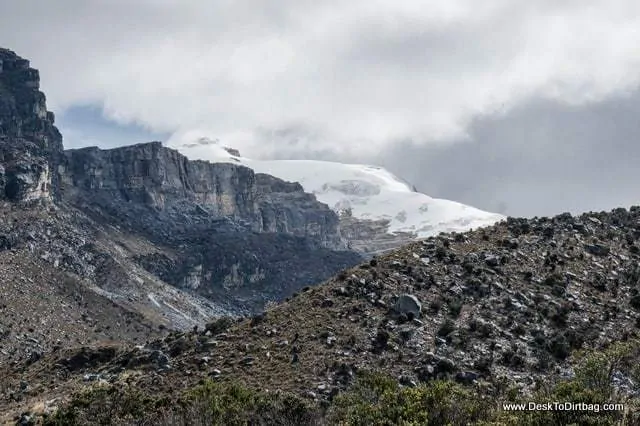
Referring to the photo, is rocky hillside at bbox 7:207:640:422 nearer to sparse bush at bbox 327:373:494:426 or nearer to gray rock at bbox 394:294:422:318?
gray rock at bbox 394:294:422:318

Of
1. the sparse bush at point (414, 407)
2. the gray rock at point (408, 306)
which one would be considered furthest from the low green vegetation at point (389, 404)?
the gray rock at point (408, 306)

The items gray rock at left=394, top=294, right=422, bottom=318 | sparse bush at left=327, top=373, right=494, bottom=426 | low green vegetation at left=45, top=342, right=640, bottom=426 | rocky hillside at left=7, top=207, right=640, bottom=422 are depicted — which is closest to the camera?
low green vegetation at left=45, top=342, right=640, bottom=426

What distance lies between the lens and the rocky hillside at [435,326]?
4691 centimetres

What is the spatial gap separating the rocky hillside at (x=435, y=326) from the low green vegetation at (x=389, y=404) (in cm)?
169

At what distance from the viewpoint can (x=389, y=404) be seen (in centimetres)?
3603

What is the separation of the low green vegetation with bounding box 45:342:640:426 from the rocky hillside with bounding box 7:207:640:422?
1687mm

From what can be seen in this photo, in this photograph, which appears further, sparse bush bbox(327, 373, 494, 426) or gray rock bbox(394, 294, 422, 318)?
gray rock bbox(394, 294, 422, 318)

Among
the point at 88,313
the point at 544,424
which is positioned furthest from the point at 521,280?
the point at 88,313

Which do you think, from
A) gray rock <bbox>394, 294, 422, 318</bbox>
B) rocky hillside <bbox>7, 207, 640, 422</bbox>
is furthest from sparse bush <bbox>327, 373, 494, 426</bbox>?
gray rock <bbox>394, 294, 422, 318</bbox>

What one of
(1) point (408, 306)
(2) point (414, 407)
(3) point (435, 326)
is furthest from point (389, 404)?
(1) point (408, 306)

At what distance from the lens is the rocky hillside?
1847 inches

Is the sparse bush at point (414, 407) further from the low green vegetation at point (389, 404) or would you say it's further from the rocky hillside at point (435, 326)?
the rocky hillside at point (435, 326)

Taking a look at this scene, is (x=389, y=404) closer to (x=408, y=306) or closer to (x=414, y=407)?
(x=414, y=407)

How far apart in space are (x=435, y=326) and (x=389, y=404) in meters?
16.1
